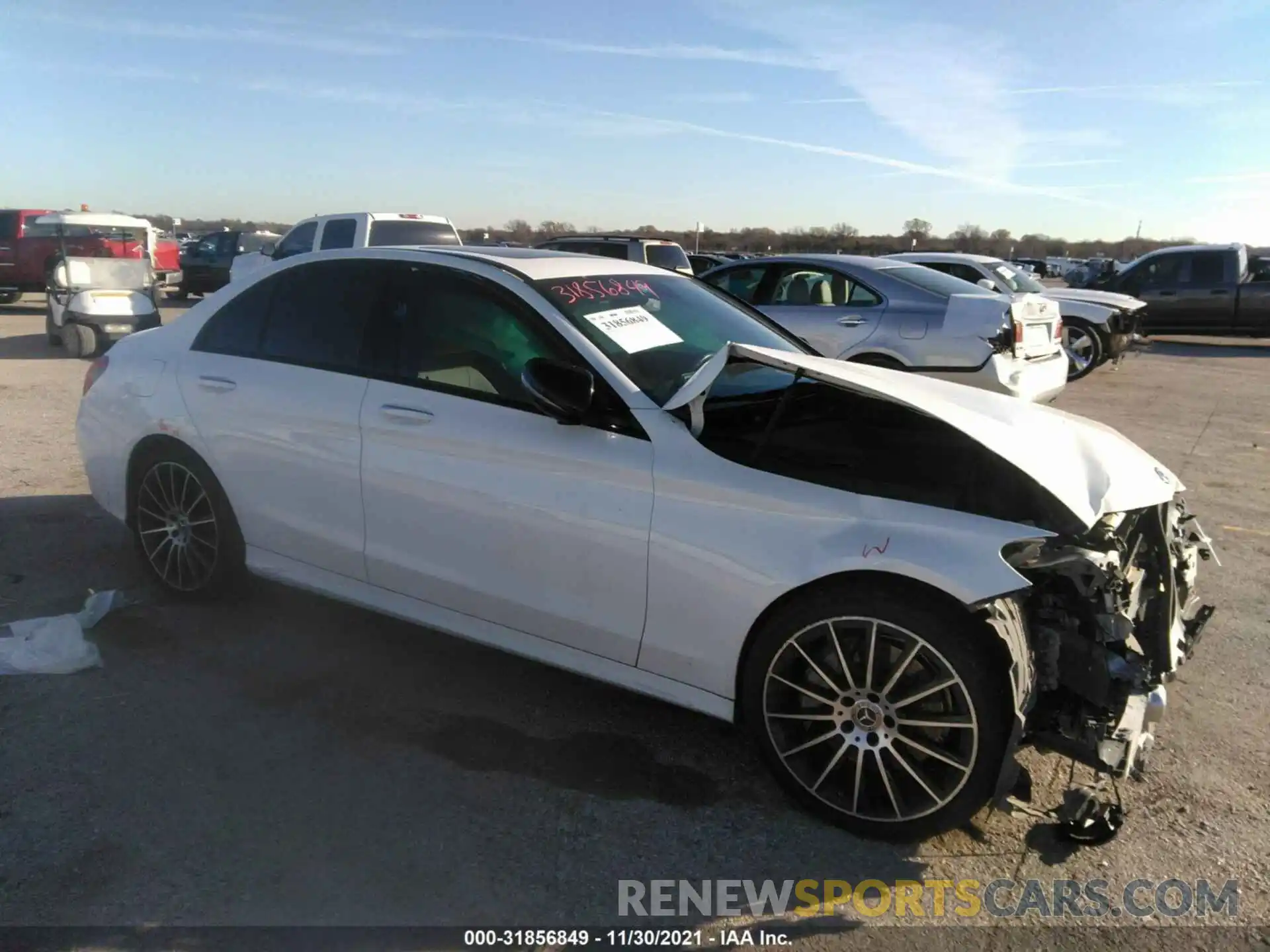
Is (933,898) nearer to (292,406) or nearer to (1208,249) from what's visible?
(292,406)

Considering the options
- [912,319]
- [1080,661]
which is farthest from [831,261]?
[1080,661]

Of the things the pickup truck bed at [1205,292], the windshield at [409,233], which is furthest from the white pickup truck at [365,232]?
the pickup truck bed at [1205,292]

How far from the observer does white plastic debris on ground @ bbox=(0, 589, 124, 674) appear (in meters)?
3.88

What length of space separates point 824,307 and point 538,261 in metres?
5.28

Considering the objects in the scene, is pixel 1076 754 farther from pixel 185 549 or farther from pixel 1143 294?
pixel 1143 294

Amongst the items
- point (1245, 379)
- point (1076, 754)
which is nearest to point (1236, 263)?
point (1245, 379)

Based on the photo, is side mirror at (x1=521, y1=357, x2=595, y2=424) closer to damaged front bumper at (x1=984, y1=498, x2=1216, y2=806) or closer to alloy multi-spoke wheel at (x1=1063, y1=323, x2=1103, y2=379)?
damaged front bumper at (x1=984, y1=498, x2=1216, y2=806)

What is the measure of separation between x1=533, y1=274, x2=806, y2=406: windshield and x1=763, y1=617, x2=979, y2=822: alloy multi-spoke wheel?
1.03 metres

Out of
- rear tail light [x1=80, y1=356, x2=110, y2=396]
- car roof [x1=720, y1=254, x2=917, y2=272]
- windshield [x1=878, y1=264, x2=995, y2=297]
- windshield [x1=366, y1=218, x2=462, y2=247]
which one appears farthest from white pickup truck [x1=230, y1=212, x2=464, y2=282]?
rear tail light [x1=80, y1=356, x2=110, y2=396]

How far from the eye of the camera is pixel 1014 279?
12.8 m

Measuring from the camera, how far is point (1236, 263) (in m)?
17.4

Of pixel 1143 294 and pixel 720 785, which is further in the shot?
pixel 1143 294

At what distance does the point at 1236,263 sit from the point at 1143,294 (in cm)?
155

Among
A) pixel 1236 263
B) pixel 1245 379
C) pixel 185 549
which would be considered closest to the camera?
pixel 185 549
